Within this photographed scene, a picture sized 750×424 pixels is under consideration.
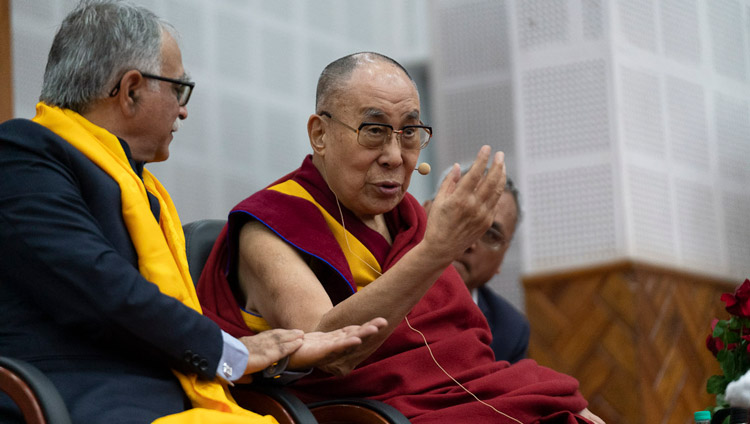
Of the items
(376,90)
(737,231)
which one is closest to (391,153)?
(376,90)

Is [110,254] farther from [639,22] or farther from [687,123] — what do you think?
[687,123]

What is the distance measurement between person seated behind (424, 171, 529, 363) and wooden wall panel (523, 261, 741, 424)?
46.2 inches

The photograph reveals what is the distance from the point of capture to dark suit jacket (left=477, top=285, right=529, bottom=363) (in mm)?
3102

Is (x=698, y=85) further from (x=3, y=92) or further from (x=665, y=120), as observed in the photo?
(x=3, y=92)

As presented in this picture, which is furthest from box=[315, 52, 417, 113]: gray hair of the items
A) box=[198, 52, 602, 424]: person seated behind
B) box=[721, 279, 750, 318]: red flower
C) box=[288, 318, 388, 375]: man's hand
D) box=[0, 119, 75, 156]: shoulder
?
box=[721, 279, 750, 318]: red flower

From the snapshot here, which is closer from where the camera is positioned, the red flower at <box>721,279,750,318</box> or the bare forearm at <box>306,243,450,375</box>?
the bare forearm at <box>306,243,450,375</box>

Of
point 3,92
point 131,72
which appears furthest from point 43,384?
point 3,92

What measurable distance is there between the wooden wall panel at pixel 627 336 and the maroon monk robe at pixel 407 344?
1.98 m

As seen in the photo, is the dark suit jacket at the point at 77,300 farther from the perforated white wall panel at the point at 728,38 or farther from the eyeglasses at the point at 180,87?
the perforated white wall panel at the point at 728,38

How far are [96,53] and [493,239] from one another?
1.72 m

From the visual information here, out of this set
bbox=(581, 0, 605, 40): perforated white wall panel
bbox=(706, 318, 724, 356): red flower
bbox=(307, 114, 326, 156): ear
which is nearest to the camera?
bbox=(706, 318, 724, 356): red flower

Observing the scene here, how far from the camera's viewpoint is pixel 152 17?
6.44ft

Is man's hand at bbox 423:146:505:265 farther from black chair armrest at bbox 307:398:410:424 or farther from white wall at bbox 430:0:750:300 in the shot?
white wall at bbox 430:0:750:300

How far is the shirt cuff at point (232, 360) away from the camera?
5.96 ft
